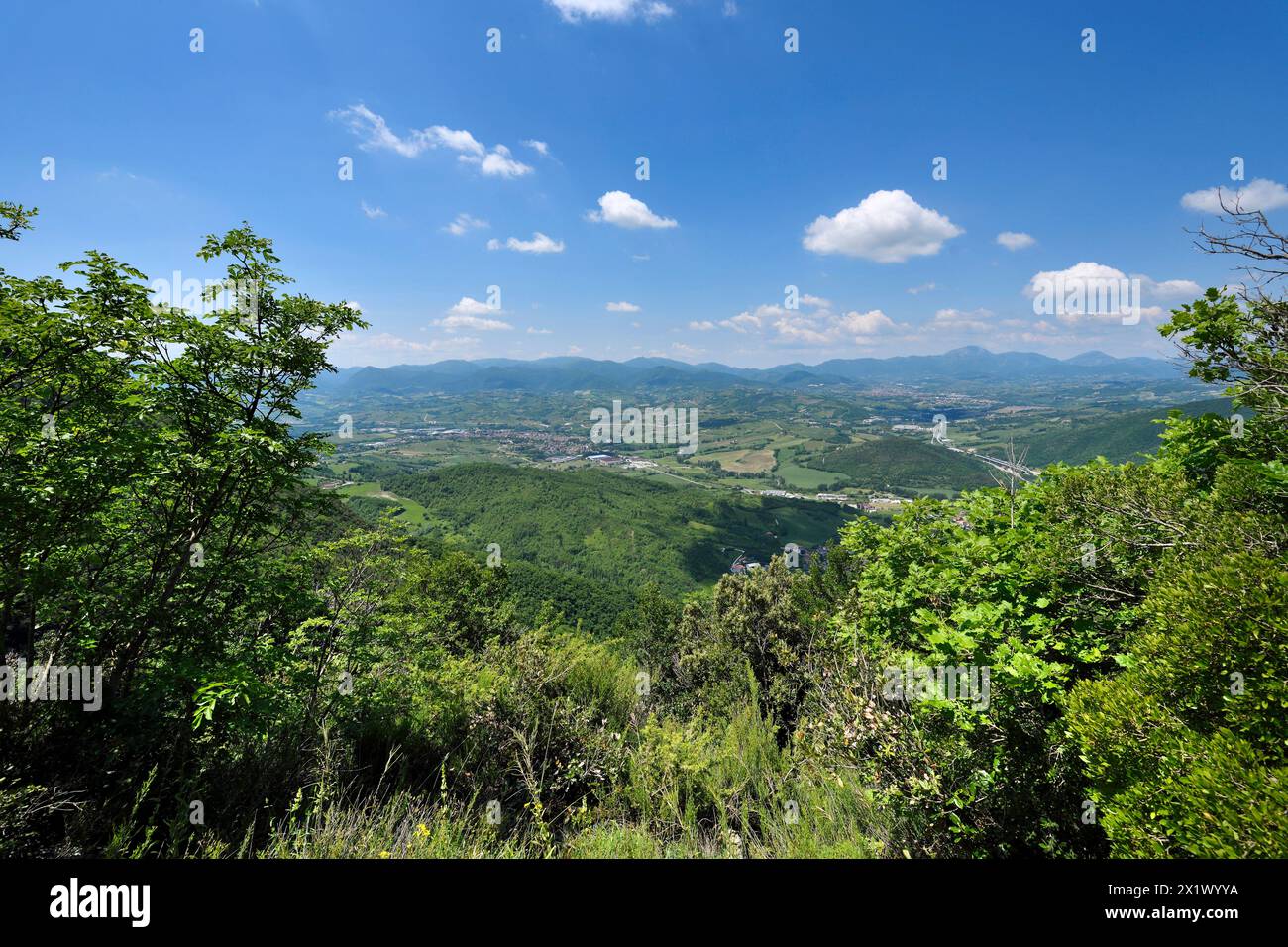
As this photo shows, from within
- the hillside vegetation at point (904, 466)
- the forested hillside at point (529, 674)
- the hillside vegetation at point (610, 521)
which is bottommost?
the hillside vegetation at point (610, 521)

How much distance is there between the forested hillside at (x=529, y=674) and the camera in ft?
10.5

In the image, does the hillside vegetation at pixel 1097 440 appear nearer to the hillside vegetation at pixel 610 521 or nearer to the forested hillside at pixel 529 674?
the hillside vegetation at pixel 610 521

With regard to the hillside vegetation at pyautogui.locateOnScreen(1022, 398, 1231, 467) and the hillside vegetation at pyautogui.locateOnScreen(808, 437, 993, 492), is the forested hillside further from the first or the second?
the hillside vegetation at pyautogui.locateOnScreen(808, 437, 993, 492)

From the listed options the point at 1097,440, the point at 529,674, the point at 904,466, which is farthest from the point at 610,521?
the point at 1097,440

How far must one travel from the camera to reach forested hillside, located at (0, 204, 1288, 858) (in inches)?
126

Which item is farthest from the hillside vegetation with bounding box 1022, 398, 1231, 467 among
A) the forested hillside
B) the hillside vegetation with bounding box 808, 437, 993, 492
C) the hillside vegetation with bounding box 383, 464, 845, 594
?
the forested hillside

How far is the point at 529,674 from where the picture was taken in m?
6.49

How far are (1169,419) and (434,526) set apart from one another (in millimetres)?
101252

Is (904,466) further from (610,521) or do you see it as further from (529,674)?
(529,674)

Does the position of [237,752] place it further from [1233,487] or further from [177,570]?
[1233,487]

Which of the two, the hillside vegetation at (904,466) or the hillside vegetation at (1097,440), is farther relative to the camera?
the hillside vegetation at (904,466)

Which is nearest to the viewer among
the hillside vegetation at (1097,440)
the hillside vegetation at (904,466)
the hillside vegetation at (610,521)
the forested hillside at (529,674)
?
the forested hillside at (529,674)

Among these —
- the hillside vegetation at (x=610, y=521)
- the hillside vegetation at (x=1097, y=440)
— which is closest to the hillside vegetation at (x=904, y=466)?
the hillside vegetation at (x=1097, y=440)
